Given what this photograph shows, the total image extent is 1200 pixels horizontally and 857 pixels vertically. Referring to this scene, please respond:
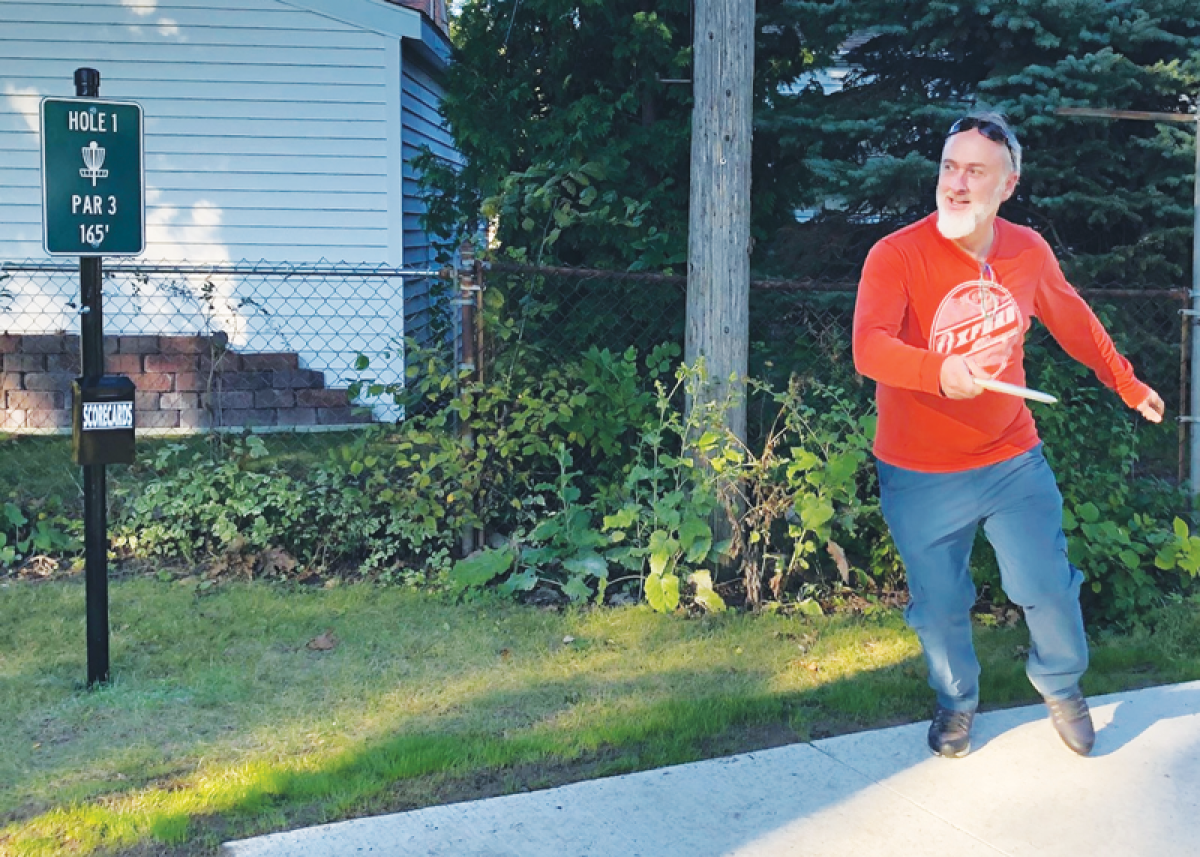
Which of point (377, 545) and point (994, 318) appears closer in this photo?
point (994, 318)

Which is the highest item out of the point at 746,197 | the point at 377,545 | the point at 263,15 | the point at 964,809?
the point at 263,15

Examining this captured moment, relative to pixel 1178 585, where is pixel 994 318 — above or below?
above

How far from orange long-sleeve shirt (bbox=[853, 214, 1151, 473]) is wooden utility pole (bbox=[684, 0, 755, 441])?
2039mm

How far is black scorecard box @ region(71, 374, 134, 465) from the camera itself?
427 centimetres

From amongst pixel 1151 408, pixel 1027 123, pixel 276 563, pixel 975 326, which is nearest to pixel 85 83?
pixel 276 563

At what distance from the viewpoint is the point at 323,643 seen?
5055mm

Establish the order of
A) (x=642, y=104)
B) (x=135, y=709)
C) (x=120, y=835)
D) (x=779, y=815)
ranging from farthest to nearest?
(x=642, y=104), (x=135, y=709), (x=779, y=815), (x=120, y=835)

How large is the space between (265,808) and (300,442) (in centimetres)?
519

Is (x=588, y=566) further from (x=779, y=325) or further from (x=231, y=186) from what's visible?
(x=231, y=186)

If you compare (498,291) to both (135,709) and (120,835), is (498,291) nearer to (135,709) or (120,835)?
(135,709)

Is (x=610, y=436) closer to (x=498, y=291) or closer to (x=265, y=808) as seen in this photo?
(x=498, y=291)

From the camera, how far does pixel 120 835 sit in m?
3.36

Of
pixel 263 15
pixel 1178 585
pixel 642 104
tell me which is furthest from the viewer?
pixel 263 15

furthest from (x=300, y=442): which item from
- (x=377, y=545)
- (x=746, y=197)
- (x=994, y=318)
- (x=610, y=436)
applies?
(x=994, y=318)
